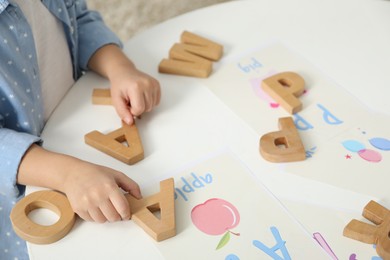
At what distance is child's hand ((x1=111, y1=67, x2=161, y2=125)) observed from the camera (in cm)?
78

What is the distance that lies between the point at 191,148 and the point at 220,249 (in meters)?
0.17

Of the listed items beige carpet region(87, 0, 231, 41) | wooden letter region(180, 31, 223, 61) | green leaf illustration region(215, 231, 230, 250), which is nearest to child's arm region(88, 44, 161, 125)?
wooden letter region(180, 31, 223, 61)

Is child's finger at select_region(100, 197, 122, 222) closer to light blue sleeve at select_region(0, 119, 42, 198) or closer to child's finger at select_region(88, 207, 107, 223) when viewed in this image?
child's finger at select_region(88, 207, 107, 223)

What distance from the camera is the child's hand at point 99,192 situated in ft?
2.08

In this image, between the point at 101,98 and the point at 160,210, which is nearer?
the point at 160,210

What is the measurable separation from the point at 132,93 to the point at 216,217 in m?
0.25

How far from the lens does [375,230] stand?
2.00 feet

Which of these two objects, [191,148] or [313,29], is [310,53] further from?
[191,148]

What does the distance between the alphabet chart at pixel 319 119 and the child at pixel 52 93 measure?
130mm

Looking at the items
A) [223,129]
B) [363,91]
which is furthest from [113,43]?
[363,91]

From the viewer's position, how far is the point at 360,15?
0.96 meters

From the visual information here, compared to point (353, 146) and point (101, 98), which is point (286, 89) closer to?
point (353, 146)

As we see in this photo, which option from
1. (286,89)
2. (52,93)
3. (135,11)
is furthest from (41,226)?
(135,11)

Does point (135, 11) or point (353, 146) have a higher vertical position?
point (353, 146)
